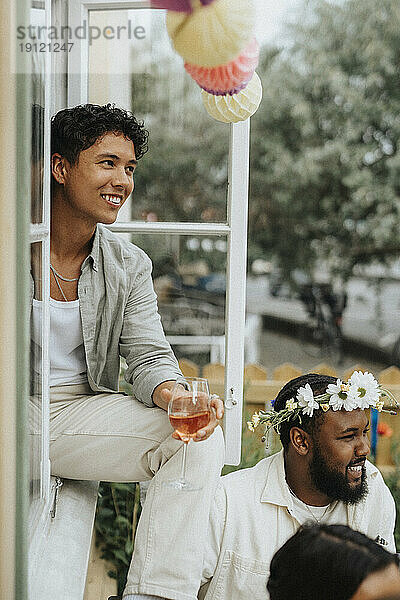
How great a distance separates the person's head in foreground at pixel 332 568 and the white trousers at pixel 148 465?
358 millimetres

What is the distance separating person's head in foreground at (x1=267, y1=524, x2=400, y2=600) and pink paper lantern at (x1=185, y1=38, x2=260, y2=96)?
70 cm

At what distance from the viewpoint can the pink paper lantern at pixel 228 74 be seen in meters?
1.14

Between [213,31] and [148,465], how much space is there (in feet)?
2.99

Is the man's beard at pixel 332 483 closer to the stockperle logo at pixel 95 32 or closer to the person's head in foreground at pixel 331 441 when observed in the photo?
the person's head in foreground at pixel 331 441

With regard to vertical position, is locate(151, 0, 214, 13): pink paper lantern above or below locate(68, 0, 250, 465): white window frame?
above

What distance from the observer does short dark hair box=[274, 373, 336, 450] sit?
5.10 ft

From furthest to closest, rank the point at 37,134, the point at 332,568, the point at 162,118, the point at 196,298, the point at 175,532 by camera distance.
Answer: the point at 196,298, the point at 162,118, the point at 175,532, the point at 37,134, the point at 332,568

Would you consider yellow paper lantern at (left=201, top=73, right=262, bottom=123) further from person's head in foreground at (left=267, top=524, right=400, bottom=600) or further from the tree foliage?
the tree foliage

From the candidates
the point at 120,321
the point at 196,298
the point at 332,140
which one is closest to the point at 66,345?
the point at 120,321

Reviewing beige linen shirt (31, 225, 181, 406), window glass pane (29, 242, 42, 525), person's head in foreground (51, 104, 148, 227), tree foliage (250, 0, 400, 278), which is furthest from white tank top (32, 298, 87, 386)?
tree foliage (250, 0, 400, 278)

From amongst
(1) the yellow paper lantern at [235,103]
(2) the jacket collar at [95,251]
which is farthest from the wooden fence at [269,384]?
(1) the yellow paper lantern at [235,103]

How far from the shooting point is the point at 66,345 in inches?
63.4

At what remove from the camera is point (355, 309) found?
18.8 ft

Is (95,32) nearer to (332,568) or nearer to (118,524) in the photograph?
(332,568)
